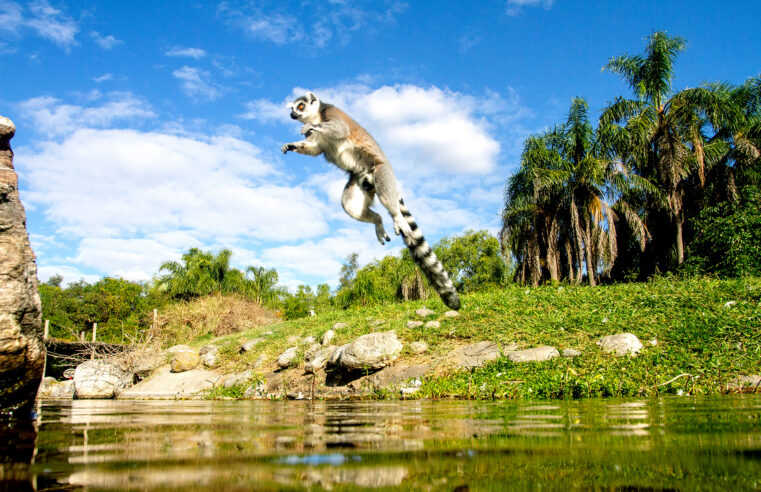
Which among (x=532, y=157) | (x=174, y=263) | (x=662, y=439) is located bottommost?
A: (x=662, y=439)

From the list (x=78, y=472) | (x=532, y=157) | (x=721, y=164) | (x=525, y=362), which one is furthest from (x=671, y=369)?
(x=721, y=164)

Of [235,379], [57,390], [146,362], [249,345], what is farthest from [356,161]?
[57,390]

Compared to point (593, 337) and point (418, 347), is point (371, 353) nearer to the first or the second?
point (418, 347)

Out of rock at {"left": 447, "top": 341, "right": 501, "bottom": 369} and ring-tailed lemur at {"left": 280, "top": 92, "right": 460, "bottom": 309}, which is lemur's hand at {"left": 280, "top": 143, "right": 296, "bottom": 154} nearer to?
ring-tailed lemur at {"left": 280, "top": 92, "right": 460, "bottom": 309}

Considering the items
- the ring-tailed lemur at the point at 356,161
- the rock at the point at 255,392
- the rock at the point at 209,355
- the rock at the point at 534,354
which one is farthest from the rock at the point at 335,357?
the rock at the point at 209,355

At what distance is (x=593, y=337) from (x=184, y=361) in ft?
44.5

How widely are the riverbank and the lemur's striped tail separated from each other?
89.3 inches

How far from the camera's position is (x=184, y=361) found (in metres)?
16.8

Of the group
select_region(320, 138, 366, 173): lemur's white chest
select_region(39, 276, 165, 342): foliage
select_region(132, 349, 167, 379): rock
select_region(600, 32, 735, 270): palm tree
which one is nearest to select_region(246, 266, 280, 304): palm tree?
select_region(39, 276, 165, 342): foliage

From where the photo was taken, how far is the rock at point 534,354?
8.52 meters

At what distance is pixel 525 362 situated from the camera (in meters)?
8.39

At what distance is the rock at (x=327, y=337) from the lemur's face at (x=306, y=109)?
321 inches

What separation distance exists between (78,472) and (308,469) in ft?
1.69

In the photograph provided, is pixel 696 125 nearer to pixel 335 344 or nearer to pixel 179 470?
pixel 335 344
